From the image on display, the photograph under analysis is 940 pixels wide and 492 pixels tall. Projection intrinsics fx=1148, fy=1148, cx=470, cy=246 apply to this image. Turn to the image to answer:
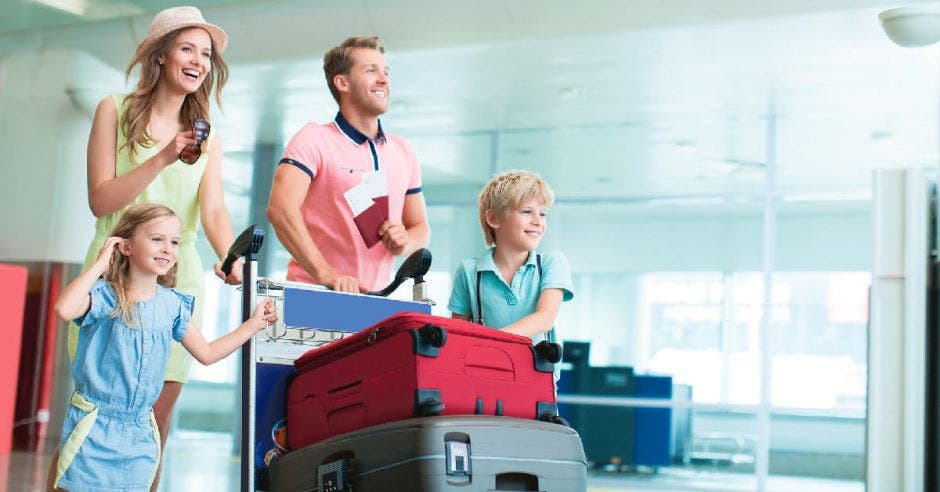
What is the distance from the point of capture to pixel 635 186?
9812mm

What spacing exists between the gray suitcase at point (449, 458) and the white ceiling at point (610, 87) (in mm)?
4872

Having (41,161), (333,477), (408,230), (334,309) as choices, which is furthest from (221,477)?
(333,477)

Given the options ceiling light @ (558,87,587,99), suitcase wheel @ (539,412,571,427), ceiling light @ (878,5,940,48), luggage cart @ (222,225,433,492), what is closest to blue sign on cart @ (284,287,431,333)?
luggage cart @ (222,225,433,492)

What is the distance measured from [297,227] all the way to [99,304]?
23.5 inches

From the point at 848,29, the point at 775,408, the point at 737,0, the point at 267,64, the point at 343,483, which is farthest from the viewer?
the point at 775,408

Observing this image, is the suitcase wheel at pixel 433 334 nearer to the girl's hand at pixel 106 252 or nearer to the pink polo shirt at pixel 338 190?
the girl's hand at pixel 106 252

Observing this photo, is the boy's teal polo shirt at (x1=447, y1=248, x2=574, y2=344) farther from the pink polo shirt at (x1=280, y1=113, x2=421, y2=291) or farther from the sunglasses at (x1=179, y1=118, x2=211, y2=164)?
the sunglasses at (x1=179, y1=118, x2=211, y2=164)

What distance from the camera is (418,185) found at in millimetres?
3191

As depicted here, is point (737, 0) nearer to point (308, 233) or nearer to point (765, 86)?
point (765, 86)

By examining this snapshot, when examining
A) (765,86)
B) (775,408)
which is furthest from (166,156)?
(775,408)

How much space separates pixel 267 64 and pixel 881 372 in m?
4.74

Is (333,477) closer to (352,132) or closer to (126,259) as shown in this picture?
(126,259)

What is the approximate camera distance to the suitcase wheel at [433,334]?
2.11m

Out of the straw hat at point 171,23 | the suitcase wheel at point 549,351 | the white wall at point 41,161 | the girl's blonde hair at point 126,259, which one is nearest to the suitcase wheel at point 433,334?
the suitcase wheel at point 549,351
